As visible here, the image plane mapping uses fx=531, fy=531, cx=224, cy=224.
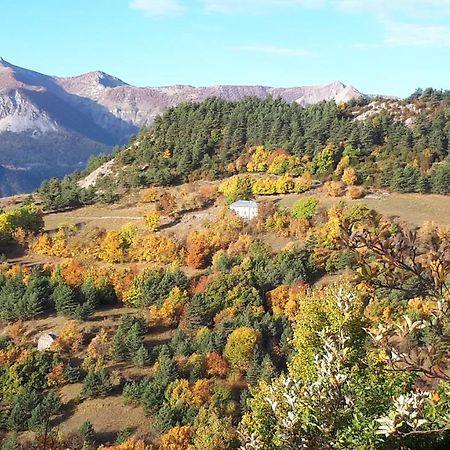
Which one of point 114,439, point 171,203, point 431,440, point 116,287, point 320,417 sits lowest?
point 114,439

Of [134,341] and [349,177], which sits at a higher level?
[349,177]

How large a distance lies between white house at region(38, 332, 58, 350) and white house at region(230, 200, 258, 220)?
3716cm

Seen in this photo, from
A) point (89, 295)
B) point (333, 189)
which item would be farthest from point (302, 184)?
point (89, 295)

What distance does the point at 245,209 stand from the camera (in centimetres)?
8525

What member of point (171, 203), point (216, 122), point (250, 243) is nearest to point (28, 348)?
point (250, 243)

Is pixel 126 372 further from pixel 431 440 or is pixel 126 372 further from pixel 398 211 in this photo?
pixel 398 211

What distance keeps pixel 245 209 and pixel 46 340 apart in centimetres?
3914

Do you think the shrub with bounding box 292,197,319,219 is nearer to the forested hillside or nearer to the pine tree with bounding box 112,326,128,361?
the forested hillside

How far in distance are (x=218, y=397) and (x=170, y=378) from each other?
16.1 ft

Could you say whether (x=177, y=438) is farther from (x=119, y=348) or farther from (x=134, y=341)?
(x=119, y=348)

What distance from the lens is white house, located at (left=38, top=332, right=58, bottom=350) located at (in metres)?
56.3

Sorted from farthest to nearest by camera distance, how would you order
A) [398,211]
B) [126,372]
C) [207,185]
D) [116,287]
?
1. [207,185]
2. [398,211]
3. [116,287]
4. [126,372]

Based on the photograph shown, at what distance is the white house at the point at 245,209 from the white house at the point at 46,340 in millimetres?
37159

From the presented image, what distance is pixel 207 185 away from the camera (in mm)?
103125
